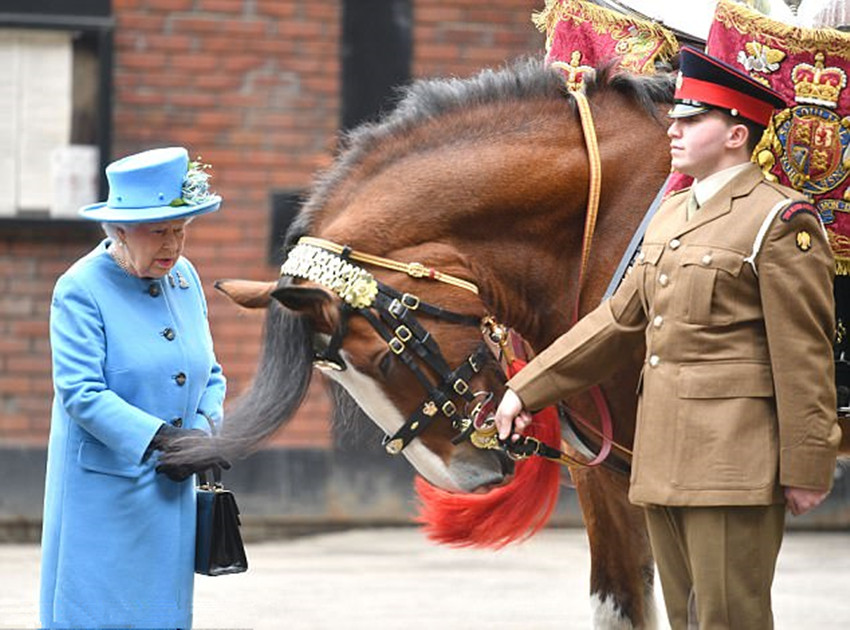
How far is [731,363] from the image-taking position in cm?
321

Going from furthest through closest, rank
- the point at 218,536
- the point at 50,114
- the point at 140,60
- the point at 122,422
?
the point at 140,60
the point at 50,114
the point at 218,536
the point at 122,422

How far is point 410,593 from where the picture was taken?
703 cm

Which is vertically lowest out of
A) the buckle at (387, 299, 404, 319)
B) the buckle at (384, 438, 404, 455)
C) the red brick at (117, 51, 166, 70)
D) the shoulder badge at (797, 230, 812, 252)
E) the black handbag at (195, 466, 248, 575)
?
the black handbag at (195, 466, 248, 575)

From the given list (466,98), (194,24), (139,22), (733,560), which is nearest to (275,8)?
(194,24)

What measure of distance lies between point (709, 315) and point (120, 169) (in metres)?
1.41

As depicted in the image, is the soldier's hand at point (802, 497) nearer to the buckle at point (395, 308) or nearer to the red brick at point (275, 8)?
the buckle at point (395, 308)

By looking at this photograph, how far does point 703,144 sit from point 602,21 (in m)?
→ 0.96

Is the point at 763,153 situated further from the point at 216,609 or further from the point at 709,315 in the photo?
the point at 216,609

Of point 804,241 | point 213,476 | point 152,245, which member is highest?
point 804,241

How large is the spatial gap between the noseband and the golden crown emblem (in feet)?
3.03

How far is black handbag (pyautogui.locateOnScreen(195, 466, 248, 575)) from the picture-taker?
12.6ft

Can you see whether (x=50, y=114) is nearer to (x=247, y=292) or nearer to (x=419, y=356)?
(x=247, y=292)

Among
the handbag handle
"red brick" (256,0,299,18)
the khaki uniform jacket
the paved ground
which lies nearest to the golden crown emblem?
the khaki uniform jacket

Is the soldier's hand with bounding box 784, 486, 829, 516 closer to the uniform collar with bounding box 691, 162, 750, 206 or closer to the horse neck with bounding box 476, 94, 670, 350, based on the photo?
the uniform collar with bounding box 691, 162, 750, 206
